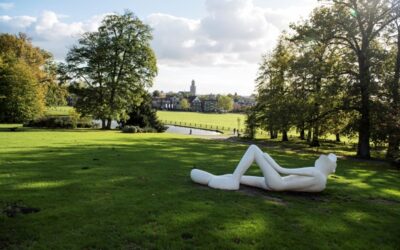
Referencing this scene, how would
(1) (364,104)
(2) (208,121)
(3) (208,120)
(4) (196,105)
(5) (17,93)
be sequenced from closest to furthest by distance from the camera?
(1) (364,104)
(5) (17,93)
(2) (208,121)
(3) (208,120)
(4) (196,105)

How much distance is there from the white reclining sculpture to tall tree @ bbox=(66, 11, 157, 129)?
36787 millimetres

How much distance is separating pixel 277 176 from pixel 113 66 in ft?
133

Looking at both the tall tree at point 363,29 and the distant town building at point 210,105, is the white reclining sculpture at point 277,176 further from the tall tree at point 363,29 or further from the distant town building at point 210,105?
the distant town building at point 210,105

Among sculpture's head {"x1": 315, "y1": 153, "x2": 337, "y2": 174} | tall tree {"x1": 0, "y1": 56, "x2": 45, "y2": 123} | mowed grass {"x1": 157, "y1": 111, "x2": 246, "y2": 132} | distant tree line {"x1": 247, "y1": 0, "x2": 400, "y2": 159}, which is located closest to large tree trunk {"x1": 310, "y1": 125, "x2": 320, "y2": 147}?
distant tree line {"x1": 247, "y1": 0, "x2": 400, "y2": 159}

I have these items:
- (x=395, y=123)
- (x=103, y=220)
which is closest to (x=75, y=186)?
(x=103, y=220)

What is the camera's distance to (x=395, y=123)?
21703 mm

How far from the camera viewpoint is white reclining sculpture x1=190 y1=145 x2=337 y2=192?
1037 cm

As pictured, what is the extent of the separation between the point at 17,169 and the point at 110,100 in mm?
34945

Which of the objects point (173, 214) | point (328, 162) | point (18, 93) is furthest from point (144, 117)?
point (173, 214)

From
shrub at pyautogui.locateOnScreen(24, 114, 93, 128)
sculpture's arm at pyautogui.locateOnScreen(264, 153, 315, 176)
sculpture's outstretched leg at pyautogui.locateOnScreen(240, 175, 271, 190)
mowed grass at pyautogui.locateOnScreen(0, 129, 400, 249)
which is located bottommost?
mowed grass at pyautogui.locateOnScreen(0, 129, 400, 249)

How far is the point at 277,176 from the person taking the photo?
1061cm

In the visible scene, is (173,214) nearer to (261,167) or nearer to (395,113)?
(261,167)

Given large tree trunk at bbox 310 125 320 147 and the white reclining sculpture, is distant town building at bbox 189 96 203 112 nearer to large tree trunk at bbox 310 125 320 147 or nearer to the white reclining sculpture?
large tree trunk at bbox 310 125 320 147

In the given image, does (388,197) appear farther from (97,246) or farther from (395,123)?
(395,123)
